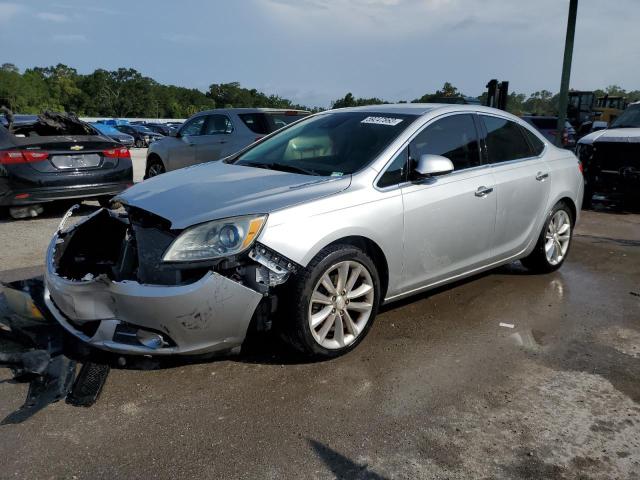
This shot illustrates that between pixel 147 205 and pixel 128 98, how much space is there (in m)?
116

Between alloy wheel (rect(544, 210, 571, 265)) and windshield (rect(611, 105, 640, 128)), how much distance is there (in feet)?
19.4

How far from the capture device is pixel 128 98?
4333 inches

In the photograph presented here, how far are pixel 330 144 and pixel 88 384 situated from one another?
245 cm

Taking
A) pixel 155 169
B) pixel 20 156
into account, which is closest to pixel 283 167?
pixel 20 156

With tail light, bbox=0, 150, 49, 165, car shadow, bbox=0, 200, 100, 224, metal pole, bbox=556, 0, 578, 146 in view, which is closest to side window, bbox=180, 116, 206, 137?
car shadow, bbox=0, 200, 100, 224

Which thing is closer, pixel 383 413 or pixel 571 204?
pixel 383 413

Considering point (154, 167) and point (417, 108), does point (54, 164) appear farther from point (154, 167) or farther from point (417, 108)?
point (417, 108)

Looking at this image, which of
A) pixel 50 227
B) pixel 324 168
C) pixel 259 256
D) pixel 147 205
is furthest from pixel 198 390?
pixel 50 227

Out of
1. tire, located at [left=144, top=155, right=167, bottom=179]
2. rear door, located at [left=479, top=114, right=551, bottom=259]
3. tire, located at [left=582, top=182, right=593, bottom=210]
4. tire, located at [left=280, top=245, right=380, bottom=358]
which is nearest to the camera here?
tire, located at [left=280, top=245, right=380, bottom=358]

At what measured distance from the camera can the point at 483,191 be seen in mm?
4555

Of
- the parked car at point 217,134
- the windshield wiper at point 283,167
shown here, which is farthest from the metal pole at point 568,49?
the windshield wiper at point 283,167

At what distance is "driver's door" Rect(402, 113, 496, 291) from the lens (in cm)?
407

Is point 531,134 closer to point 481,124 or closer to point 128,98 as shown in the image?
point 481,124

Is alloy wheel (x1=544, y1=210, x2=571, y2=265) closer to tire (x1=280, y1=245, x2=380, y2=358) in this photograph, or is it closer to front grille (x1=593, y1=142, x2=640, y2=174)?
tire (x1=280, y1=245, x2=380, y2=358)
